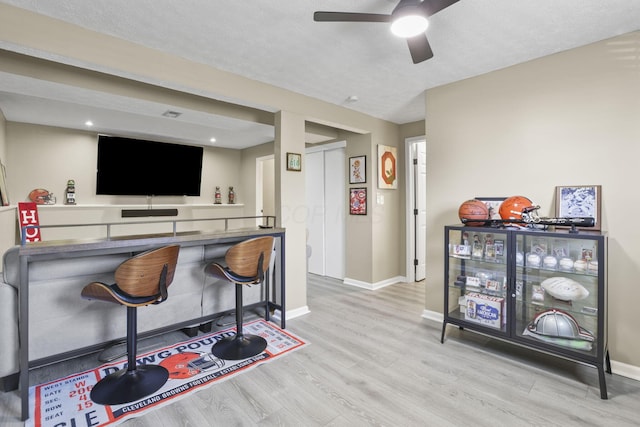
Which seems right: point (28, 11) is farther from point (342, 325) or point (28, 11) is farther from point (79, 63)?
point (342, 325)

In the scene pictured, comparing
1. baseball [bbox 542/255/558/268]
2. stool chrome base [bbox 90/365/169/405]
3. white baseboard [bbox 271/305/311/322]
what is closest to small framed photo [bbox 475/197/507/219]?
baseball [bbox 542/255/558/268]

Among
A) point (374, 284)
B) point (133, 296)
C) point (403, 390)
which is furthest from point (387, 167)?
point (133, 296)

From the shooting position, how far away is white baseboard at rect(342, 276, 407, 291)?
4441 mm

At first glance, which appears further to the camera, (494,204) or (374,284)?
(374,284)

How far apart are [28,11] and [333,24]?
193 centimetres

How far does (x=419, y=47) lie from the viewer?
1.96 metres

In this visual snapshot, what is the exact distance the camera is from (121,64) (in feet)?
7.52

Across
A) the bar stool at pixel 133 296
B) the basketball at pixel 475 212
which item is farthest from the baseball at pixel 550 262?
the bar stool at pixel 133 296

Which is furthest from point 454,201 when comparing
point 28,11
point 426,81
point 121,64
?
point 28,11

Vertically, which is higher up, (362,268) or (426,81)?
(426,81)

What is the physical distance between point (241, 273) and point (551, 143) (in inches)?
110

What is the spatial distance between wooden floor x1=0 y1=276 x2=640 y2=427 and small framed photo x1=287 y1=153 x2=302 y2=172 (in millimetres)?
1703

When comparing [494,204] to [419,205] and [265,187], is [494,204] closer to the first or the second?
[419,205]

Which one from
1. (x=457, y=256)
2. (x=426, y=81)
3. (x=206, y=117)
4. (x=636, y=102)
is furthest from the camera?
(x=206, y=117)
